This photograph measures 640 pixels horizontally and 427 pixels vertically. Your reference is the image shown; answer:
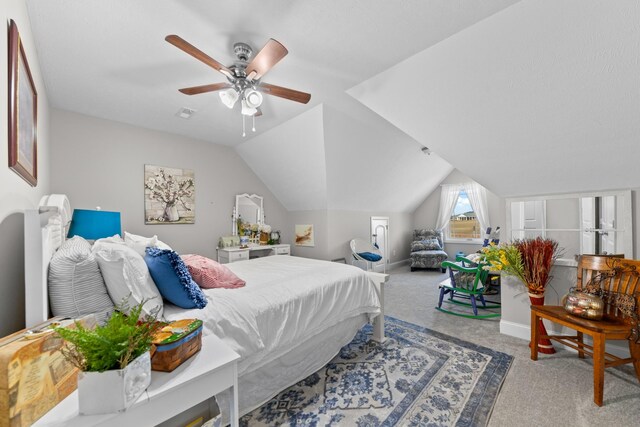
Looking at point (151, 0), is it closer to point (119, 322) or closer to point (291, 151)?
point (119, 322)

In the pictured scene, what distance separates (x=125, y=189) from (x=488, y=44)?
425 cm

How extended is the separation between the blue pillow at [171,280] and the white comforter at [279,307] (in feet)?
0.19

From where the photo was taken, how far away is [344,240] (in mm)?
5051

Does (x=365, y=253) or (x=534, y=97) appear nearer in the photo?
(x=534, y=97)

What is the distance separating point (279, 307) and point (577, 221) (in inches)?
115

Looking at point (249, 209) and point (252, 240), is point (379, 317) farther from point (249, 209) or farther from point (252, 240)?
point (249, 209)

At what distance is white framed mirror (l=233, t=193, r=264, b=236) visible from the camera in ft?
14.9

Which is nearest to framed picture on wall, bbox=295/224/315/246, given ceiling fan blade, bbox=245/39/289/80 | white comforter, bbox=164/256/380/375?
white comforter, bbox=164/256/380/375

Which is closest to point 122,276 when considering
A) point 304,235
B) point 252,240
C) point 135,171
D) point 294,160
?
point 135,171

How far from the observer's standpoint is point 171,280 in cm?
146

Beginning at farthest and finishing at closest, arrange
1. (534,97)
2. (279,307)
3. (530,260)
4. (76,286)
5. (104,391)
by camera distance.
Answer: (530,260) → (534,97) → (279,307) → (76,286) → (104,391)

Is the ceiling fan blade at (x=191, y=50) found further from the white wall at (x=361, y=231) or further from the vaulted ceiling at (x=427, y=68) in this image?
the white wall at (x=361, y=231)

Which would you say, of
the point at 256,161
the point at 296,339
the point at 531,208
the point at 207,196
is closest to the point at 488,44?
the point at 531,208

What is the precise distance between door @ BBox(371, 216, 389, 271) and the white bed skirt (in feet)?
11.7
